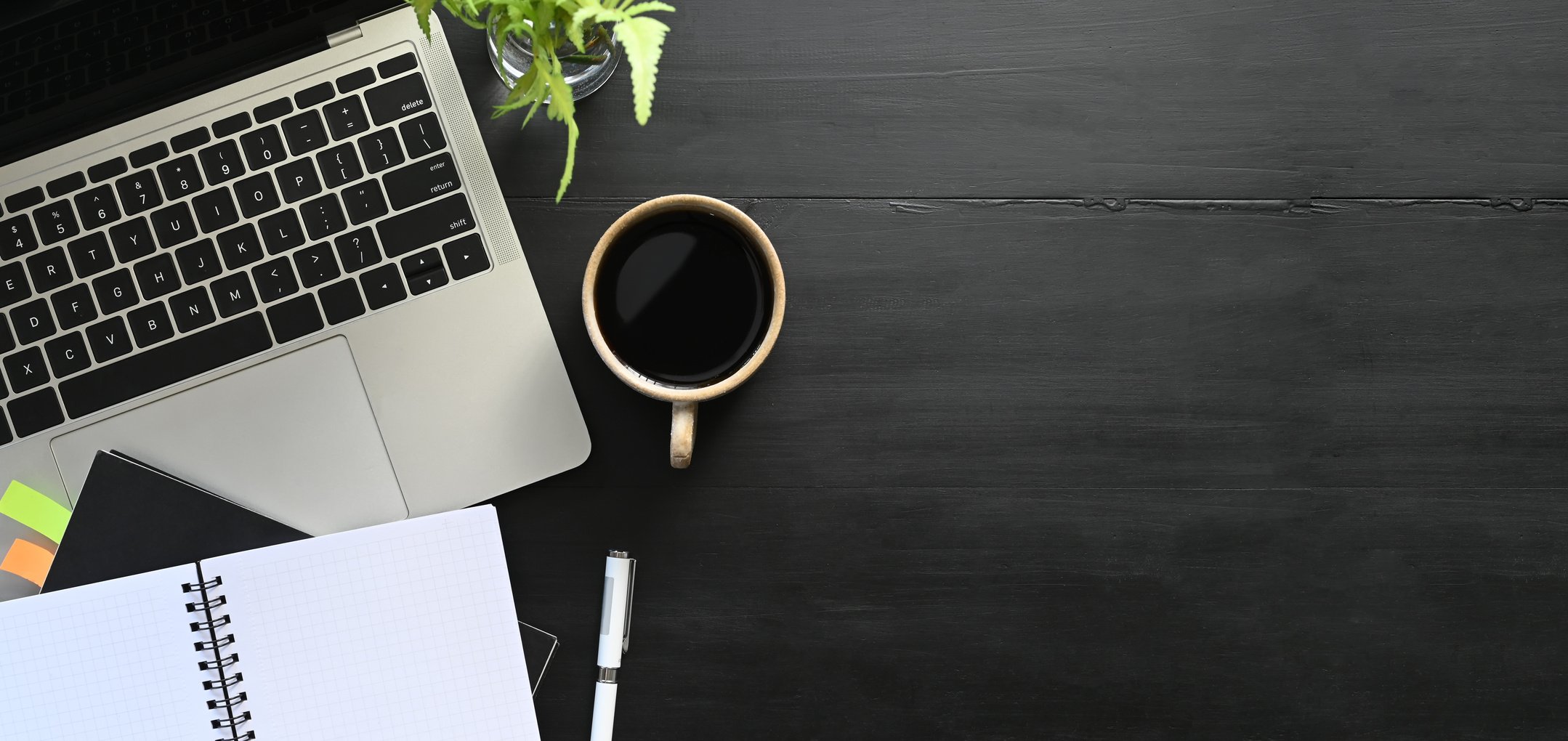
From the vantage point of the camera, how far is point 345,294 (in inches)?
26.0

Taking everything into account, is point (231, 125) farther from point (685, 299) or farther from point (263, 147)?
point (685, 299)

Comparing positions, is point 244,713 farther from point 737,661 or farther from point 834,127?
point 834,127

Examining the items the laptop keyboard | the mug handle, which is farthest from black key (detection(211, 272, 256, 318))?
the mug handle

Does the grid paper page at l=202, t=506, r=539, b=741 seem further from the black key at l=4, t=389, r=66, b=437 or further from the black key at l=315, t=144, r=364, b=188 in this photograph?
the black key at l=315, t=144, r=364, b=188

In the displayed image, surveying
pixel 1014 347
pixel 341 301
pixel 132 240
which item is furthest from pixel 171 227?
pixel 1014 347

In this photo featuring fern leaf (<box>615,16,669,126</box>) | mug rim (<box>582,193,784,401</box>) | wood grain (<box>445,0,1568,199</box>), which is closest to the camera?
fern leaf (<box>615,16,669,126</box>)

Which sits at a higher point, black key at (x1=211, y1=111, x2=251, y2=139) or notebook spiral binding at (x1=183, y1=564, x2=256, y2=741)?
black key at (x1=211, y1=111, x2=251, y2=139)

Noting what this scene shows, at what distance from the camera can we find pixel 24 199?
0.66m

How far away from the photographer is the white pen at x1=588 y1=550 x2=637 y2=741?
2.27ft

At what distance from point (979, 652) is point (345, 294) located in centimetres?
55

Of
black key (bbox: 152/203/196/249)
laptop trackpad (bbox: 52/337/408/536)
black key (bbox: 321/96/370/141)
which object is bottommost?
laptop trackpad (bbox: 52/337/408/536)

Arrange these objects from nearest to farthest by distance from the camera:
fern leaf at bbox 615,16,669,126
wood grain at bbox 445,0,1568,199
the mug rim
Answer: fern leaf at bbox 615,16,669,126, the mug rim, wood grain at bbox 445,0,1568,199

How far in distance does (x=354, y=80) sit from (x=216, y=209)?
0.46ft

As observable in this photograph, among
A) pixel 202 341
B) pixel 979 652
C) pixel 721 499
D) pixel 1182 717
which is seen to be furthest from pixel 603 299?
pixel 1182 717
